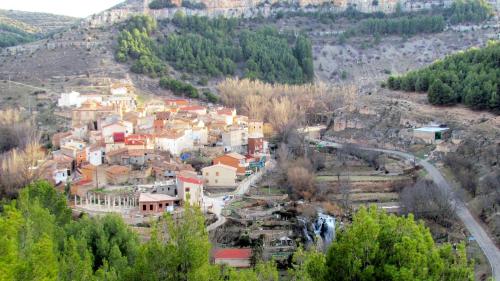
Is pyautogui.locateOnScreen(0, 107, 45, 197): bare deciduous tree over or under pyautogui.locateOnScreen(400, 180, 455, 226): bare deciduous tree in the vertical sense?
over

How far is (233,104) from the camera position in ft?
156

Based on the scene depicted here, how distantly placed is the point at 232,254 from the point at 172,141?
13.0 m

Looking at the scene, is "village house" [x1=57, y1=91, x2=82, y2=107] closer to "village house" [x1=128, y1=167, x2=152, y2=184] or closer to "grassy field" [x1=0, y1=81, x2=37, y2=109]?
"grassy field" [x1=0, y1=81, x2=37, y2=109]

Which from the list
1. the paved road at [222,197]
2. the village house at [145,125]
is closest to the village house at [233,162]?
the paved road at [222,197]

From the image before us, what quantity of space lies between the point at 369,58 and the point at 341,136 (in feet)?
94.1

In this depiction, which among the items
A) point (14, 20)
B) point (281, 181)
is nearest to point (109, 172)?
point (281, 181)

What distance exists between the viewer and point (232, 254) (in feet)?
70.2

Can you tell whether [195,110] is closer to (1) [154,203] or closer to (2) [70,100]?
(2) [70,100]

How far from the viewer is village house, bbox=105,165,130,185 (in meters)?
29.2

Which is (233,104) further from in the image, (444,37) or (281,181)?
(444,37)

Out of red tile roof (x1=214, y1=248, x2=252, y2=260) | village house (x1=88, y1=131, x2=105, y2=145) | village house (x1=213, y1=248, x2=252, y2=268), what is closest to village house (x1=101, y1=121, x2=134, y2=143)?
village house (x1=88, y1=131, x2=105, y2=145)

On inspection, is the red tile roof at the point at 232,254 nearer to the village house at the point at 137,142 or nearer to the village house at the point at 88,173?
the village house at the point at 88,173

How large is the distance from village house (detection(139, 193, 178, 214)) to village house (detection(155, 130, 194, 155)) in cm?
737

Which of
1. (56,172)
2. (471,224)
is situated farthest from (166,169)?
(471,224)
